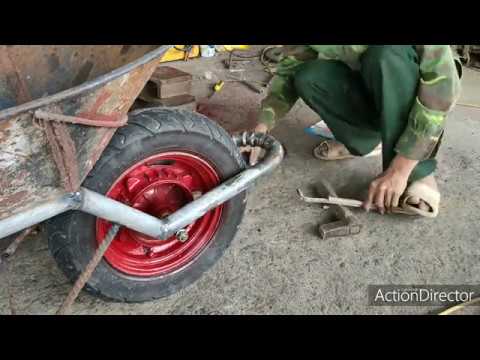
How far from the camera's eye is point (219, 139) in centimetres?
147

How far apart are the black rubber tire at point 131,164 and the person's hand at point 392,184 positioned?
57 cm

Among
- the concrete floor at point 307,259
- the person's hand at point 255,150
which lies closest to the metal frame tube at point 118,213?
the concrete floor at point 307,259

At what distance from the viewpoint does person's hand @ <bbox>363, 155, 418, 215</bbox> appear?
5.72 ft

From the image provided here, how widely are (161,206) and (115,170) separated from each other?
0.29 m

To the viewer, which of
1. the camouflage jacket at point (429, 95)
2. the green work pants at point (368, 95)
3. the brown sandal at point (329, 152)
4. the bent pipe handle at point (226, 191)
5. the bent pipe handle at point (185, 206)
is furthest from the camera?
the brown sandal at point (329, 152)

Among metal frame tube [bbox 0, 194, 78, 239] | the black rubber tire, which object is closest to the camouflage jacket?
the black rubber tire

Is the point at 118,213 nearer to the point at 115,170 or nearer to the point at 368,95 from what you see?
the point at 115,170

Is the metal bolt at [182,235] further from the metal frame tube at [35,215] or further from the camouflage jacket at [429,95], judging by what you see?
the camouflage jacket at [429,95]

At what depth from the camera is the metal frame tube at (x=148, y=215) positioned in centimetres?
116

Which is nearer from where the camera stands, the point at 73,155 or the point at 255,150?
the point at 73,155

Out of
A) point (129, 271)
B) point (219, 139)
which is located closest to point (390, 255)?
point (219, 139)

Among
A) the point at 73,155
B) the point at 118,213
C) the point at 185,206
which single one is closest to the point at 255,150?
the point at 185,206

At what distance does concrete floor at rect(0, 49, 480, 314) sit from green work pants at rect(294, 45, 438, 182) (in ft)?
0.76

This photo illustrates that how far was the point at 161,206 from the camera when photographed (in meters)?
1.59
